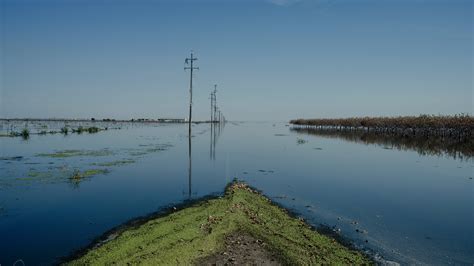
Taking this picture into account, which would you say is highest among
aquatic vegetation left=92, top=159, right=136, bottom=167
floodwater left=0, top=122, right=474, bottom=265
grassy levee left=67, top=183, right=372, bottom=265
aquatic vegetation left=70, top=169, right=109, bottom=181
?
grassy levee left=67, top=183, right=372, bottom=265

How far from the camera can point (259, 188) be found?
2191 cm

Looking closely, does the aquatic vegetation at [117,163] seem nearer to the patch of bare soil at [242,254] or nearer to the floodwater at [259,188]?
the floodwater at [259,188]

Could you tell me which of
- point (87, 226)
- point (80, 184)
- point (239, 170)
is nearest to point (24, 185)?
point (80, 184)

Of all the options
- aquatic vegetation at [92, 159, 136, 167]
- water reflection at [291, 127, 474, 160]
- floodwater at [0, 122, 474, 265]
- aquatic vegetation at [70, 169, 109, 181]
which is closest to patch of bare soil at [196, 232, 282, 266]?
floodwater at [0, 122, 474, 265]

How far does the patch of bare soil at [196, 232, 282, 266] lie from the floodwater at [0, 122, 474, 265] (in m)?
4.08

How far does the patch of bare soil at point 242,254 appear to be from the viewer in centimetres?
947

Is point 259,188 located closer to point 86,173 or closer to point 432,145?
point 86,173

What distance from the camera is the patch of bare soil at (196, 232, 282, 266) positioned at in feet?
31.1

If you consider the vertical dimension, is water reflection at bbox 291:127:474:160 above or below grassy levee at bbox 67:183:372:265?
below

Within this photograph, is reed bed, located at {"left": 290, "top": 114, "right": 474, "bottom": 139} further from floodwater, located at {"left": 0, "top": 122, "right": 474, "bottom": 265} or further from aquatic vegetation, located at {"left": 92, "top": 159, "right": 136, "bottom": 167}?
aquatic vegetation, located at {"left": 92, "top": 159, "right": 136, "bottom": 167}

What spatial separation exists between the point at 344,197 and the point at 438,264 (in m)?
8.99

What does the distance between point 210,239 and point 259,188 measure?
11296mm

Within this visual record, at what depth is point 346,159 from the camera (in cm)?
3831

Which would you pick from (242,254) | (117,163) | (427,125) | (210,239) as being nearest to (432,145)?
(427,125)
